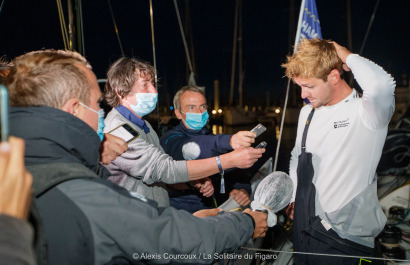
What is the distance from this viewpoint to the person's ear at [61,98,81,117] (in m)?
1.16

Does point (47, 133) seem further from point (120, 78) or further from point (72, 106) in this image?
point (120, 78)

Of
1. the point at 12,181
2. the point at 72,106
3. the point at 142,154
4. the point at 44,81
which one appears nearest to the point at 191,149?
the point at 142,154

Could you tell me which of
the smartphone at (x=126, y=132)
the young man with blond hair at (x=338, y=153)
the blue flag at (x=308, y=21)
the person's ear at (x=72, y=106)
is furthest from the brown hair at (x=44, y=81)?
the blue flag at (x=308, y=21)

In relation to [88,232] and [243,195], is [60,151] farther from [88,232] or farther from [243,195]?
[243,195]

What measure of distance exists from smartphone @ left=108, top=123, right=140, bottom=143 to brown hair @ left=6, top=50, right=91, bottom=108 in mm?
748

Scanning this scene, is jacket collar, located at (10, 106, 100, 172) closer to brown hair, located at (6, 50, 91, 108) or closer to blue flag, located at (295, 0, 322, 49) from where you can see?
brown hair, located at (6, 50, 91, 108)

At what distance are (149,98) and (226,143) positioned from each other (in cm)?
77

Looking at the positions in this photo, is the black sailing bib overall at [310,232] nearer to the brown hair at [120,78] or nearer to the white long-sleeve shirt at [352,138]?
the white long-sleeve shirt at [352,138]

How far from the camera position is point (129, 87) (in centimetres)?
228

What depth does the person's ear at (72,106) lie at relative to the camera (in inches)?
45.7

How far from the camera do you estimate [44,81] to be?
3.65ft

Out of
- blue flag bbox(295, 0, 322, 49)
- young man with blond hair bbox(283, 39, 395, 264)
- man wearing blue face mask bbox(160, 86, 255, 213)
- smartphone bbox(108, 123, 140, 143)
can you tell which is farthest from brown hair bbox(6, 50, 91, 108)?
blue flag bbox(295, 0, 322, 49)

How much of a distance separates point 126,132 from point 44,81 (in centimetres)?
89

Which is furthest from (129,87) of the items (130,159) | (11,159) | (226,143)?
(11,159)
